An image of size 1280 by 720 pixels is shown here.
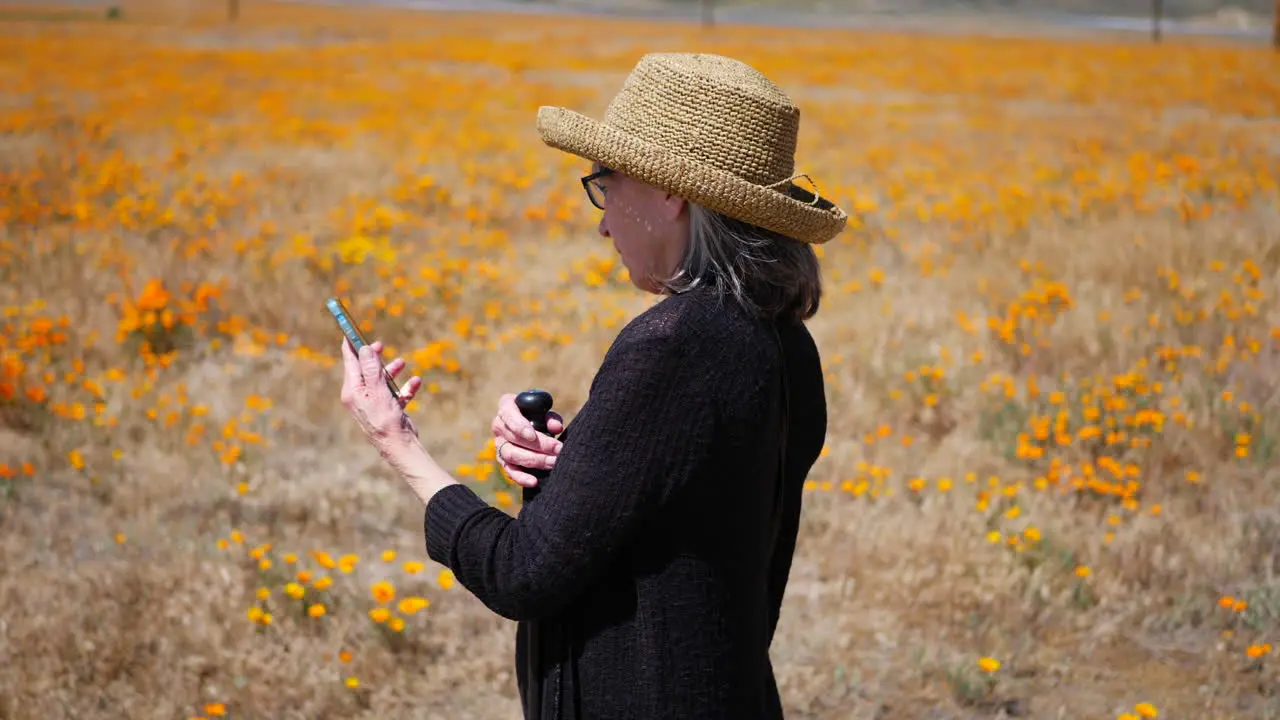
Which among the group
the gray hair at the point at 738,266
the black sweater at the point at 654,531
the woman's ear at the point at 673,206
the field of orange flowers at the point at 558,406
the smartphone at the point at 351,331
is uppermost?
the woman's ear at the point at 673,206

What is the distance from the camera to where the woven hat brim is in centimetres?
167

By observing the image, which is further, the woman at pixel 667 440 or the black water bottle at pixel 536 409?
the black water bottle at pixel 536 409

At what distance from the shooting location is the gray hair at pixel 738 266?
1.75m

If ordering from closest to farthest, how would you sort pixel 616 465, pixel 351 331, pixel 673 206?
pixel 616 465, pixel 673 206, pixel 351 331

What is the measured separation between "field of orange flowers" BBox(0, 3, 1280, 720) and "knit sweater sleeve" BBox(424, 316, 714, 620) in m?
1.97

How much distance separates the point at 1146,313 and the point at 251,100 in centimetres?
1297

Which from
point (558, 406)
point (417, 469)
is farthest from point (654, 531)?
point (558, 406)

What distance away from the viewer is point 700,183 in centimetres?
167

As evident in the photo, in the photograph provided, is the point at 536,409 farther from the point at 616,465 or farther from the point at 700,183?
the point at 700,183

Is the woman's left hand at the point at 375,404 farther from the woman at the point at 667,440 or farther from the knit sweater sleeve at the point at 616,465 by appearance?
the knit sweater sleeve at the point at 616,465

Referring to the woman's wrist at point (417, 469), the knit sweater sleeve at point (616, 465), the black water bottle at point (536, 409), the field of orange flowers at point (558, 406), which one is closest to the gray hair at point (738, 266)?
the knit sweater sleeve at point (616, 465)

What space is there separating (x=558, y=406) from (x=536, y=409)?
3.78 m

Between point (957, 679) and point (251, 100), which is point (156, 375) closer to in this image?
point (957, 679)

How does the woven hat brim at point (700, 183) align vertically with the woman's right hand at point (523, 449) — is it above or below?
above
